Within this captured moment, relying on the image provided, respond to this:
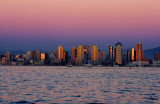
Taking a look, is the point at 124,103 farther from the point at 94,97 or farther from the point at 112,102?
the point at 94,97

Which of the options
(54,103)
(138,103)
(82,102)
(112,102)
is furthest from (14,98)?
(138,103)

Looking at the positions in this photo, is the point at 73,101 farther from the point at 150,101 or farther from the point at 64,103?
the point at 150,101

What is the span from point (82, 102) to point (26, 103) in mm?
7413

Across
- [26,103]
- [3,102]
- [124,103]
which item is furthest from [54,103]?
[124,103]

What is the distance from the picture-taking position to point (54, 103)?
3928cm

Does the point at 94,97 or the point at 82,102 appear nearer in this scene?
the point at 82,102

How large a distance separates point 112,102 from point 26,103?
11.4m

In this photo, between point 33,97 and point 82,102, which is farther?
point 33,97

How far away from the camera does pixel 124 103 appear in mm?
39312

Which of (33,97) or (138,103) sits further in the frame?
(33,97)

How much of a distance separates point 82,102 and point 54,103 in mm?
3822

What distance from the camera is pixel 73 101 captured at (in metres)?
41.0

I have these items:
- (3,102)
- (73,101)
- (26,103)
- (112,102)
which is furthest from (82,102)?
(3,102)

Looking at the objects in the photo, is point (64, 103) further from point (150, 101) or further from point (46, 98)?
point (150, 101)
